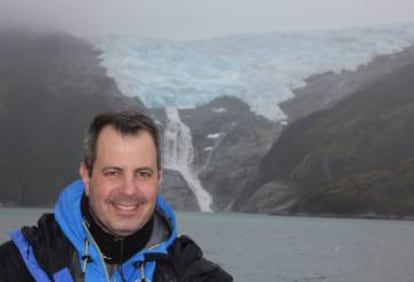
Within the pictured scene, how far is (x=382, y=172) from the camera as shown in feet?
540

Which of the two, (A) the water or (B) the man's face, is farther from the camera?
(A) the water

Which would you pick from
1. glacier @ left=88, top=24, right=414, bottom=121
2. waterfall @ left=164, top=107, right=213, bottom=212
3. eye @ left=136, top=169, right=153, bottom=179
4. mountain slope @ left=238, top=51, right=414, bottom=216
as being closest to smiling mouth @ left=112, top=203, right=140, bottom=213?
eye @ left=136, top=169, right=153, bottom=179

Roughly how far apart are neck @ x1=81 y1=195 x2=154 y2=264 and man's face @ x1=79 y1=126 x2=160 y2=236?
2 centimetres

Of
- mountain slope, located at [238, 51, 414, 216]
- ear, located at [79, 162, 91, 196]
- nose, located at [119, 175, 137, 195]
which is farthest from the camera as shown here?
mountain slope, located at [238, 51, 414, 216]

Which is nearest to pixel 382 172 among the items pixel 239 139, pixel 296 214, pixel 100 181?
pixel 296 214

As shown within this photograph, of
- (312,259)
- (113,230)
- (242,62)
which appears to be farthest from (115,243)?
(242,62)

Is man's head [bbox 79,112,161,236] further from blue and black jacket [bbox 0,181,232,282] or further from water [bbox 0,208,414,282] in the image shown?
water [bbox 0,208,414,282]

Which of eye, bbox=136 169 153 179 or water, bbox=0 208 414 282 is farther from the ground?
eye, bbox=136 169 153 179

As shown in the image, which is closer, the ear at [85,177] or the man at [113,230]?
the man at [113,230]

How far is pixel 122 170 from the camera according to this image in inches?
99.7

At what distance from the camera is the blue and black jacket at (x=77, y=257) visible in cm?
241

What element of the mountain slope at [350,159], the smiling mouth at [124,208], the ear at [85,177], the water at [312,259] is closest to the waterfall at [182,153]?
the mountain slope at [350,159]

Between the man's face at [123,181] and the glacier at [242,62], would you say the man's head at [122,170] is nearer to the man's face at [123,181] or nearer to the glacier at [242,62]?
the man's face at [123,181]

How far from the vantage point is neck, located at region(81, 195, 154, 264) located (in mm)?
2498
